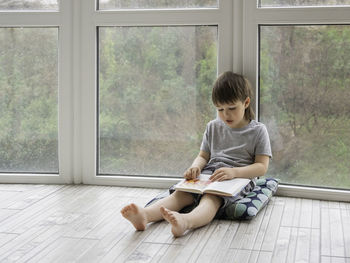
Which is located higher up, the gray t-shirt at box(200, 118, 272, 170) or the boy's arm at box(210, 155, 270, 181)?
the gray t-shirt at box(200, 118, 272, 170)

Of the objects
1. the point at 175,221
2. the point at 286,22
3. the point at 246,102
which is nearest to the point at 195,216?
the point at 175,221

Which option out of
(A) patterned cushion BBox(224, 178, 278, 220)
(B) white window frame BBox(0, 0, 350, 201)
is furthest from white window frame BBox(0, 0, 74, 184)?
(A) patterned cushion BBox(224, 178, 278, 220)

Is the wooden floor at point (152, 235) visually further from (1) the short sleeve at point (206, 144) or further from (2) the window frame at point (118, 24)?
(1) the short sleeve at point (206, 144)

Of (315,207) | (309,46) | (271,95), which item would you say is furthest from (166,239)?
(309,46)

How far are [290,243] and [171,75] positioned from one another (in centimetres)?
106

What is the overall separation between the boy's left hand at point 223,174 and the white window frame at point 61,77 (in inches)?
32.9

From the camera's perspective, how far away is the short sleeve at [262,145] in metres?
2.14

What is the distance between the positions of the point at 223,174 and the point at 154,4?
916 mm

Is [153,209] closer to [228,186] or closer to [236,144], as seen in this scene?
[228,186]

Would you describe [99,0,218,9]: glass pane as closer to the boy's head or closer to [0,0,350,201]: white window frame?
[0,0,350,201]: white window frame

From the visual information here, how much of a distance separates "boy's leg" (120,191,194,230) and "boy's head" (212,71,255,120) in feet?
1.44

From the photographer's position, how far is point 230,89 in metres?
2.12

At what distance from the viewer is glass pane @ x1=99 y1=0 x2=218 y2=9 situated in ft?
A: 7.66

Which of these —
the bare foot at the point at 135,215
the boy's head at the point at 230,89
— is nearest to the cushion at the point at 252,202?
the bare foot at the point at 135,215
